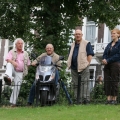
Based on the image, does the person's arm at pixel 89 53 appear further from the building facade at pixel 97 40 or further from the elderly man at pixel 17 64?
the building facade at pixel 97 40

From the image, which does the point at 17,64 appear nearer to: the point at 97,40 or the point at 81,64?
the point at 81,64

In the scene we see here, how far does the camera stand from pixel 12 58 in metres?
10.7

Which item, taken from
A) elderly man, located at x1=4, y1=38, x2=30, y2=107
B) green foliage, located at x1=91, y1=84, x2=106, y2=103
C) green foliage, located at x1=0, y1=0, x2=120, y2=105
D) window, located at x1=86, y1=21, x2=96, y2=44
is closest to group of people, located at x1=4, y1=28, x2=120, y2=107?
elderly man, located at x1=4, y1=38, x2=30, y2=107

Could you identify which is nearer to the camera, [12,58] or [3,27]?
[12,58]

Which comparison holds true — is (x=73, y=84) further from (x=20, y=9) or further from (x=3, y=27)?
(x=3, y=27)

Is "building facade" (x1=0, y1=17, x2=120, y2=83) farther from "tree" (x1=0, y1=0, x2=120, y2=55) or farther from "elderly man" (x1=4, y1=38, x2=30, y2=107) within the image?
"elderly man" (x1=4, y1=38, x2=30, y2=107)

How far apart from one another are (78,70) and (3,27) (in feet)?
34.4

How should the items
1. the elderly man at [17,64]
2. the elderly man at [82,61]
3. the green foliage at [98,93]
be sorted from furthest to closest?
the green foliage at [98,93] < the elderly man at [17,64] < the elderly man at [82,61]

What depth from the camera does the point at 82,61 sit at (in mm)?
10148

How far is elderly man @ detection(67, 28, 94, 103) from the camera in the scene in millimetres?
10180

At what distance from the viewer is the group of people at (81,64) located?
1005 cm

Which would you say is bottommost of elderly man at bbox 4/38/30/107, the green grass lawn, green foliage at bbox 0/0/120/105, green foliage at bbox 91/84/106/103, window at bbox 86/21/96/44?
the green grass lawn

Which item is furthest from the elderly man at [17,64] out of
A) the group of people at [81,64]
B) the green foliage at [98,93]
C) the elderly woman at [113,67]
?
the elderly woman at [113,67]

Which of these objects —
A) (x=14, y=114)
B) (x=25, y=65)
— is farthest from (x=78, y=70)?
(x=14, y=114)
